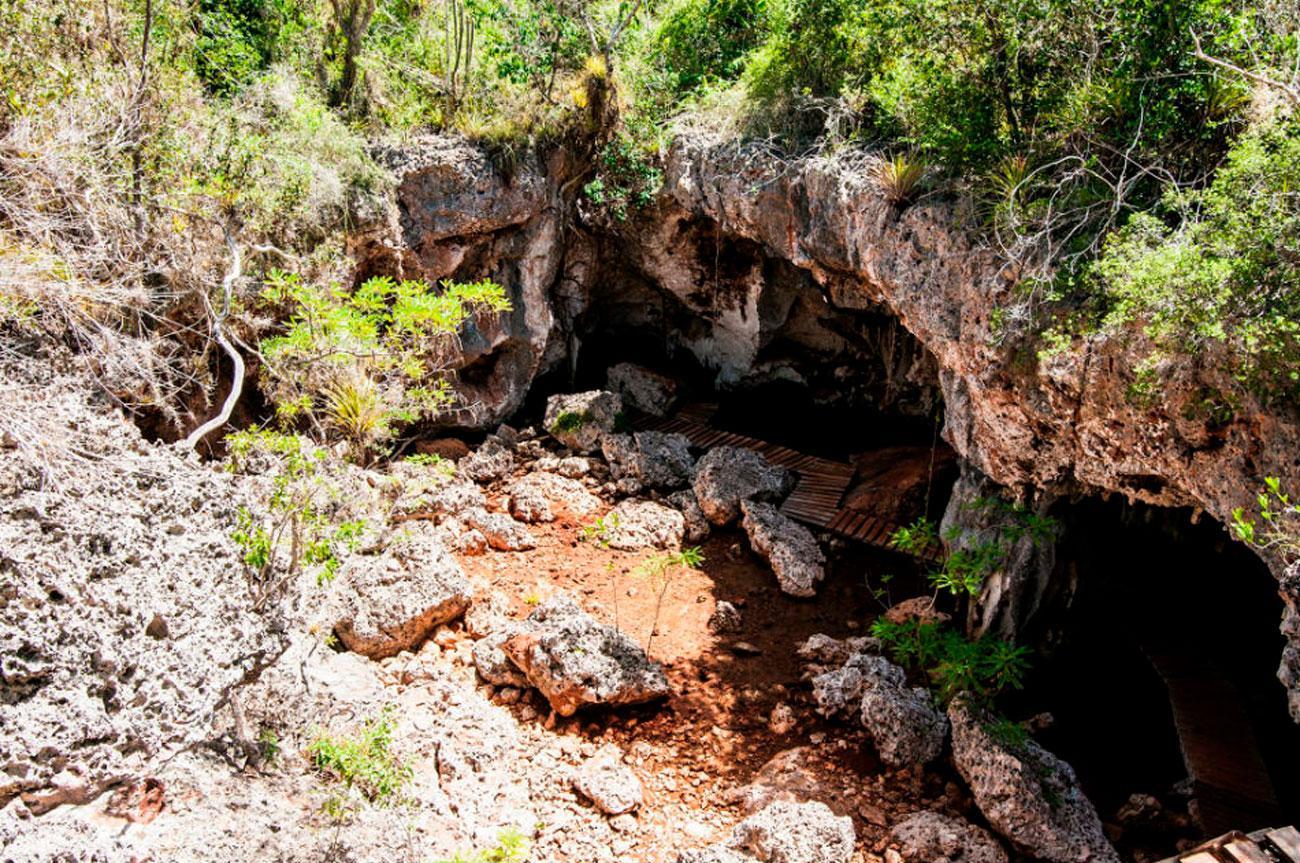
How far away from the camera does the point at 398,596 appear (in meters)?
7.16

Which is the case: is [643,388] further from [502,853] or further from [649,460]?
[502,853]

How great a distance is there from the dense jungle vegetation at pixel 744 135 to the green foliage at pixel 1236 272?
0.02 metres

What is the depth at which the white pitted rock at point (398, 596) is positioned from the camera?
699 centimetres

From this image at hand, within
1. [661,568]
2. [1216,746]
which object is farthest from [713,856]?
[1216,746]

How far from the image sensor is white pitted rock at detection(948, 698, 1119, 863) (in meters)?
5.32

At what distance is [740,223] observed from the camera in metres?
9.70

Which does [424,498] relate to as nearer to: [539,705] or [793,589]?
[539,705]

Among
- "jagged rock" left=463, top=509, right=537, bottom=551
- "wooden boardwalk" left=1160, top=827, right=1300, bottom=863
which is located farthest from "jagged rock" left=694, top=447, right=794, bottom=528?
"wooden boardwalk" left=1160, top=827, right=1300, bottom=863

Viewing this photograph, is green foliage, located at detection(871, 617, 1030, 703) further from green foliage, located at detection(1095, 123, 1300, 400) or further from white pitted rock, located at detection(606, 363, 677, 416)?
white pitted rock, located at detection(606, 363, 677, 416)

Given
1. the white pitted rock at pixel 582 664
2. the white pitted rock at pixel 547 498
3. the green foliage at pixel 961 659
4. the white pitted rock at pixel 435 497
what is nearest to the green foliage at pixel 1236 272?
the green foliage at pixel 961 659

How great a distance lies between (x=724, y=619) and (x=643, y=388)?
5.21 meters

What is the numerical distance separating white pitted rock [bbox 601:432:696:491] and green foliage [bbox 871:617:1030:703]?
4116 mm

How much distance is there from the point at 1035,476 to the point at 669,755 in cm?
386

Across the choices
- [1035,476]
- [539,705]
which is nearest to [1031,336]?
[1035,476]
